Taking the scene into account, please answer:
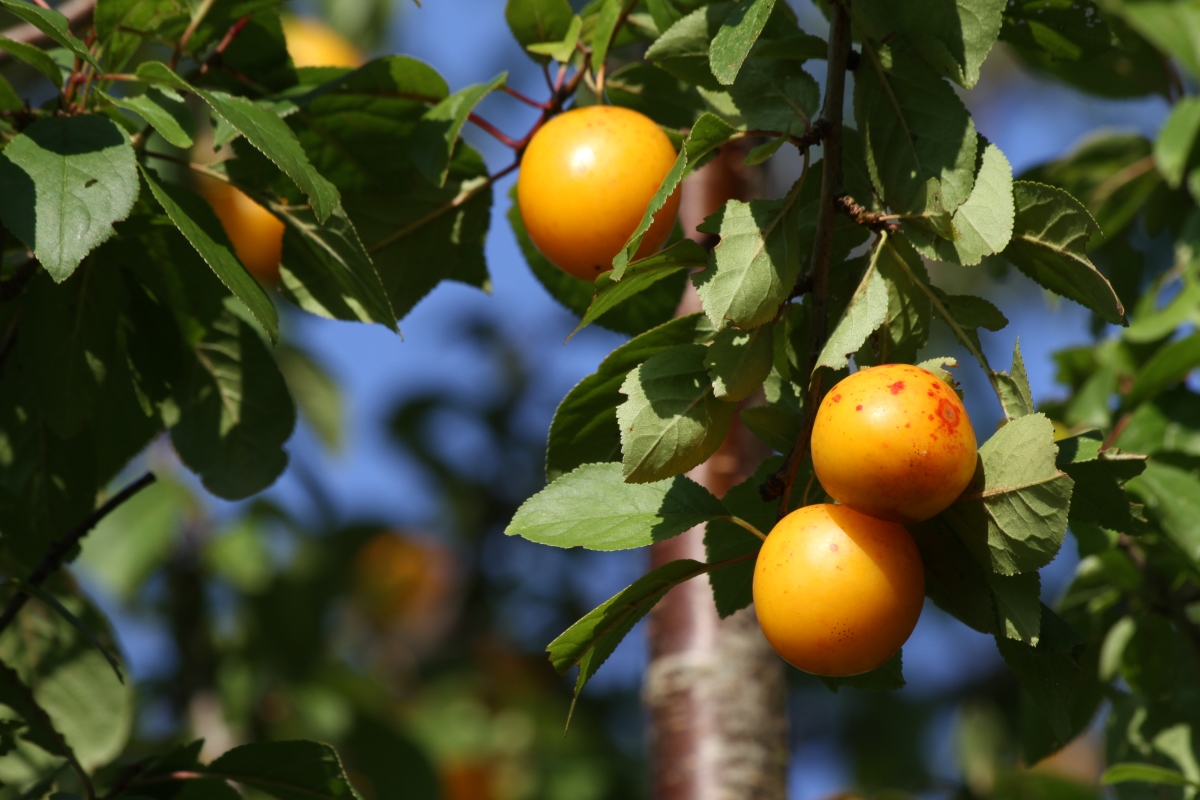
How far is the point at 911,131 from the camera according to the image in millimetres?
917

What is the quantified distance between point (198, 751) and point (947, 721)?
9.71 ft

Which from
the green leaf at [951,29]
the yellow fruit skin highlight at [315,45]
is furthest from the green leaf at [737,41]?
the yellow fruit skin highlight at [315,45]

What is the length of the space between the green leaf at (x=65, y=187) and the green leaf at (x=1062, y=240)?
72 cm

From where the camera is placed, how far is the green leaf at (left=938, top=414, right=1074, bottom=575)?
0.79 metres

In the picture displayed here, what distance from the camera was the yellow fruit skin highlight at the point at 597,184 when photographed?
99 centimetres

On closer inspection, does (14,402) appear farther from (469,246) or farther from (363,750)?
(363,750)

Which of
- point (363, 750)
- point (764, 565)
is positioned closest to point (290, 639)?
point (363, 750)

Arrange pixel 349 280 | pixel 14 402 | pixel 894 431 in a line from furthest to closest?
pixel 14 402 < pixel 349 280 < pixel 894 431

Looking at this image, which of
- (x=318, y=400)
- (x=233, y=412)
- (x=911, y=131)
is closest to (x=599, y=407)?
(x=911, y=131)

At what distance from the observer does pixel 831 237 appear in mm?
Result: 907

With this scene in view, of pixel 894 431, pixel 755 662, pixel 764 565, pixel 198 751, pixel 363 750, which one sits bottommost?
pixel 363 750

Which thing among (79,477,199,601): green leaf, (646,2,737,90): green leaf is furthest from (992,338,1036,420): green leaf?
(79,477,199,601): green leaf

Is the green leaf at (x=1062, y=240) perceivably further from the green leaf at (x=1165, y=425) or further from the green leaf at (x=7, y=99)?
the green leaf at (x=7, y=99)

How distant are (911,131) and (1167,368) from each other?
73cm
